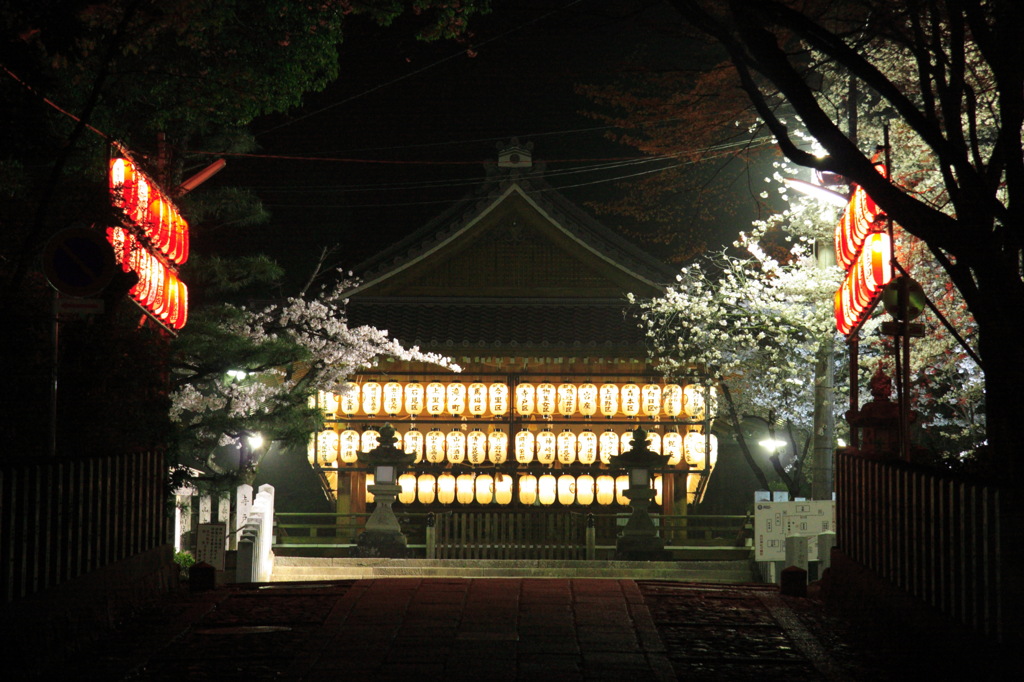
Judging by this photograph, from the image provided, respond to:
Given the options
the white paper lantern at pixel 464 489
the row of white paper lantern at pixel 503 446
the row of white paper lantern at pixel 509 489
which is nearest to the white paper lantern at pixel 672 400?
the row of white paper lantern at pixel 503 446

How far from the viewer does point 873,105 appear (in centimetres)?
1798

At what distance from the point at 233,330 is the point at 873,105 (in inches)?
453

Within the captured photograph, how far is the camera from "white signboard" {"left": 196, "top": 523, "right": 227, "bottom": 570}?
17250mm

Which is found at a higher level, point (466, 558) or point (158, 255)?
point (158, 255)

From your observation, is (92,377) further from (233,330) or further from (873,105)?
(873,105)

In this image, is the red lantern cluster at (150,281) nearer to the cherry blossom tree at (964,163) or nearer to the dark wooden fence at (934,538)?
the cherry blossom tree at (964,163)

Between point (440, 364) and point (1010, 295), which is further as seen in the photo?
point (440, 364)

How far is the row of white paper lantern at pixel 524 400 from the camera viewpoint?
2525cm

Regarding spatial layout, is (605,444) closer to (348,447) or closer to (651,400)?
(651,400)

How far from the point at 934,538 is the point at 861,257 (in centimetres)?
426

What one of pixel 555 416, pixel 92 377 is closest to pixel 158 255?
pixel 92 377

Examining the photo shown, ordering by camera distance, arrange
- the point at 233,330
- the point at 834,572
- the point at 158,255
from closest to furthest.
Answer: the point at 834,572, the point at 158,255, the point at 233,330

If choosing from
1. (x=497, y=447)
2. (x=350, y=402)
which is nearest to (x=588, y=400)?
(x=497, y=447)

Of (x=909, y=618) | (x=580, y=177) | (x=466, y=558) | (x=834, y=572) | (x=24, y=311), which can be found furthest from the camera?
(x=580, y=177)
